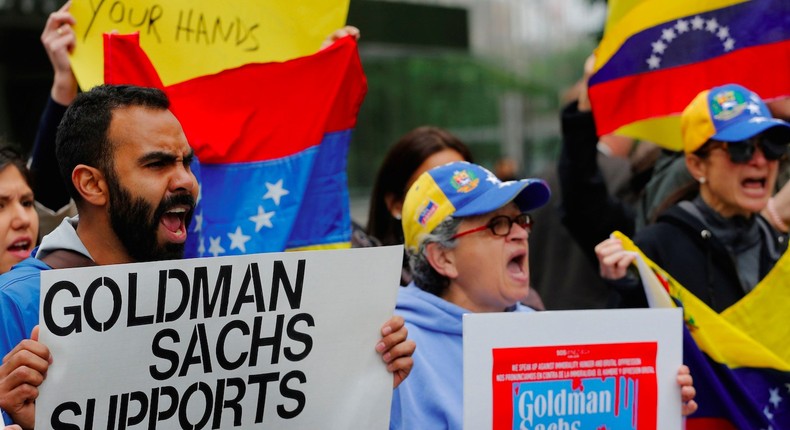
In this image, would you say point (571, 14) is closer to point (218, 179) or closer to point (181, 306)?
point (218, 179)

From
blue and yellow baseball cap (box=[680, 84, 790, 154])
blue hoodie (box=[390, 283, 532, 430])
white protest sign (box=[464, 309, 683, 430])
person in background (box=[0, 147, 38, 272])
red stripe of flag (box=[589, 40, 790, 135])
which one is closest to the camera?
white protest sign (box=[464, 309, 683, 430])

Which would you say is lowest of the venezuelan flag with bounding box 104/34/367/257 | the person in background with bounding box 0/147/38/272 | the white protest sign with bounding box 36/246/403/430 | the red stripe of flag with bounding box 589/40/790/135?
the white protest sign with bounding box 36/246/403/430

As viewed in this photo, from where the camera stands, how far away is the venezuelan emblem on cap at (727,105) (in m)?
4.71

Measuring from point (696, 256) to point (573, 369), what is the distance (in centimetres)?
136

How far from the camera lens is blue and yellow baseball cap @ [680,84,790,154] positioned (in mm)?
4637

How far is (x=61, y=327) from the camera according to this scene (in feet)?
9.34

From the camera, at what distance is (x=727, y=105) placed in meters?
4.74


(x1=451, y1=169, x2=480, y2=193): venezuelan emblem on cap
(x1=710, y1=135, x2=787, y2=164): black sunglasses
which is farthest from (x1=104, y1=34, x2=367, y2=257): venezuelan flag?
(x1=710, y1=135, x2=787, y2=164): black sunglasses

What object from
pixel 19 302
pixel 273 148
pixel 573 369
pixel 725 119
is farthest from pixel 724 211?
pixel 19 302

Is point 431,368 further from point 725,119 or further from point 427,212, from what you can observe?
point 725,119

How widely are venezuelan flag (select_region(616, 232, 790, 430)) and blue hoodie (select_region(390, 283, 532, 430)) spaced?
2.43 feet

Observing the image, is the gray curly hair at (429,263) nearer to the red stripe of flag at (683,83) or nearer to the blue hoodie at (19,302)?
the blue hoodie at (19,302)

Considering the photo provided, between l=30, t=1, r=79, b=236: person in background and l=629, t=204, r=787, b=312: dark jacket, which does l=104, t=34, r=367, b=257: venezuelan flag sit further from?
l=629, t=204, r=787, b=312: dark jacket

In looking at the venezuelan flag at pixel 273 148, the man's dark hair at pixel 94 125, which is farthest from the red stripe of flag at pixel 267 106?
the man's dark hair at pixel 94 125
